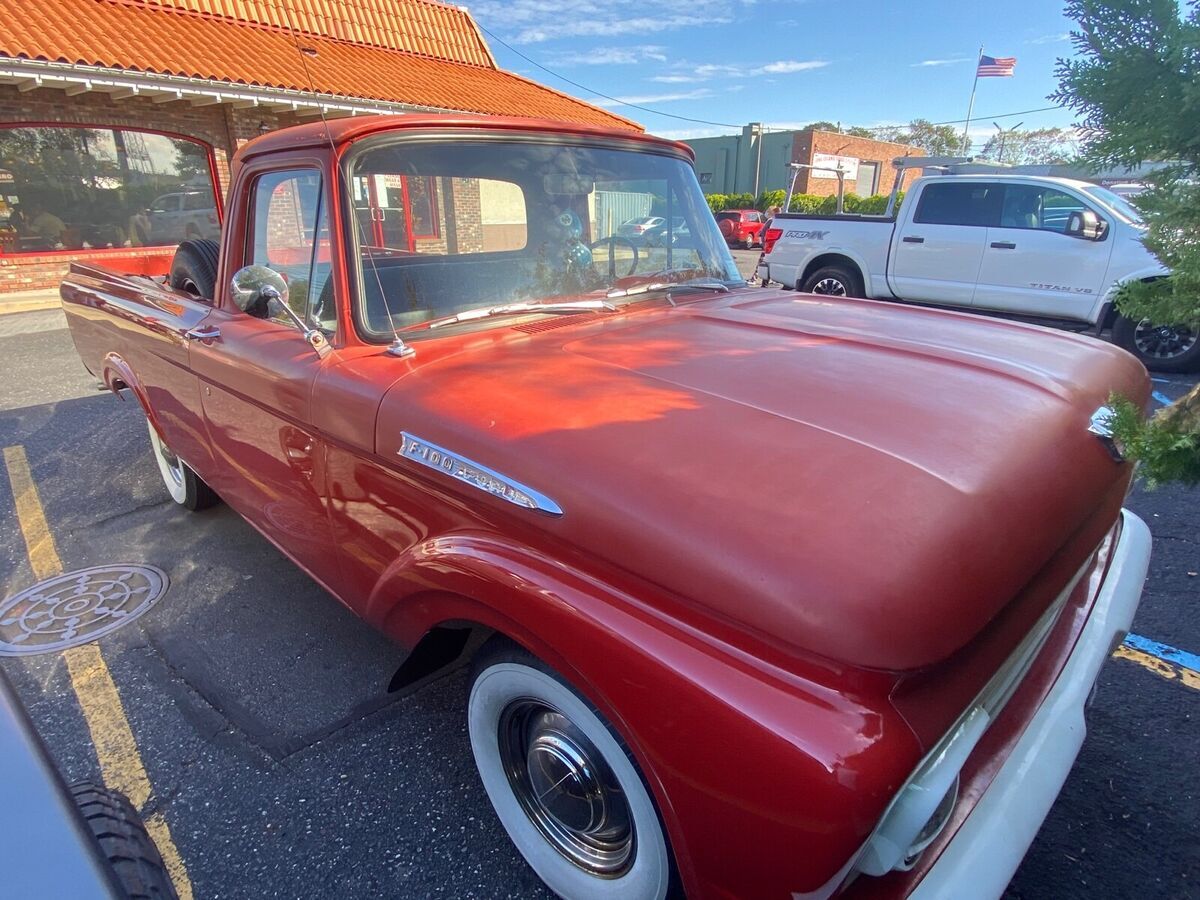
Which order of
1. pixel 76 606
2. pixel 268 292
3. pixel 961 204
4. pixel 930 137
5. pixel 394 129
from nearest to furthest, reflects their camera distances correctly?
pixel 268 292
pixel 394 129
pixel 76 606
pixel 961 204
pixel 930 137

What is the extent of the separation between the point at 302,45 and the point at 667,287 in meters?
10.9

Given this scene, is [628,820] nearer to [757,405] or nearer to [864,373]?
[757,405]

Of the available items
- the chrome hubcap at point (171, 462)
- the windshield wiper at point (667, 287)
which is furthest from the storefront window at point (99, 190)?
the windshield wiper at point (667, 287)

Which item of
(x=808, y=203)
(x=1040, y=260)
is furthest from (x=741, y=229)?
(x=1040, y=260)

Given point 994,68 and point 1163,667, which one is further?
point 994,68

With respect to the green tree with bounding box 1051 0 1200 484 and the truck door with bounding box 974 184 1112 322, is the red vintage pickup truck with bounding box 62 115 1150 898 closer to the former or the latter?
the green tree with bounding box 1051 0 1200 484

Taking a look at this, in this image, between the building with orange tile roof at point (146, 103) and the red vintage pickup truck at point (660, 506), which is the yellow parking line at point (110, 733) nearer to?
the red vintage pickup truck at point (660, 506)

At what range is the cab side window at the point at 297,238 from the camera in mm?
2350

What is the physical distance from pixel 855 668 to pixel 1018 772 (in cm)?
61

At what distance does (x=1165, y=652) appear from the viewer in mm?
2824

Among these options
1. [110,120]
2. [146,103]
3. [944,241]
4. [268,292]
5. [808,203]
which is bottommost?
[808,203]

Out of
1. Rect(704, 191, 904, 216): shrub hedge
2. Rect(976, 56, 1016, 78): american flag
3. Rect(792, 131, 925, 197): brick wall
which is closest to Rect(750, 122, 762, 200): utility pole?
Rect(792, 131, 925, 197): brick wall

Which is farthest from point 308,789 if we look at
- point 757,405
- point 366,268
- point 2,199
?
point 2,199

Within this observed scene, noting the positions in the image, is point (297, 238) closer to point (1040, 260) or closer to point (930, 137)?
point (1040, 260)
